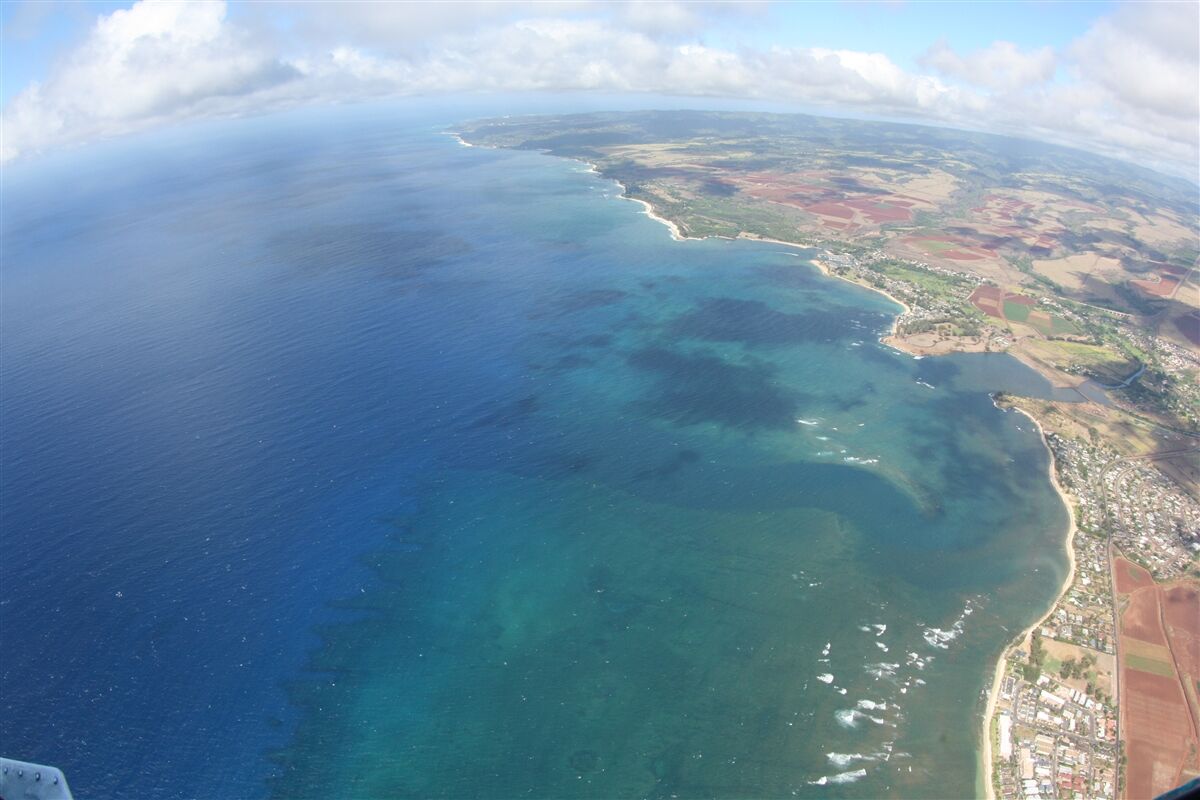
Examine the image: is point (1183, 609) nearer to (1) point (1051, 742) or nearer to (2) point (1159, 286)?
(1) point (1051, 742)

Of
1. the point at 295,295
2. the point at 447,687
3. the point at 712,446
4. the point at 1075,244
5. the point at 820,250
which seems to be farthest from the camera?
the point at 1075,244

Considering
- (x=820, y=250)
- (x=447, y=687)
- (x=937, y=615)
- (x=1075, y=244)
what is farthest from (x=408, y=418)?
(x=1075, y=244)

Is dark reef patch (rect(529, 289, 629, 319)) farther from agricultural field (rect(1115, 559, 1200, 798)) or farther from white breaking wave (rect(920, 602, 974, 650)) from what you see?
agricultural field (rect(1115, 559, 1200, 798))

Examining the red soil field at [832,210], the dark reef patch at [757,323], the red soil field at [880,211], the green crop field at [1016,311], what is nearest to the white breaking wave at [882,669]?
the dark reef patch at [757,323]

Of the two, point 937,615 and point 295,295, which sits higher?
point 295,295

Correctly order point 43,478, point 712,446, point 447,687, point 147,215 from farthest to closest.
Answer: point 147,215
point 712,446
point 43,478
point 447,687

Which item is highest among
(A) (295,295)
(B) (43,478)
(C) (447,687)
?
(A) (295,295)

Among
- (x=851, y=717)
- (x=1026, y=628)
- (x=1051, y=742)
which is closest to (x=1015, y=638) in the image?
(x=1026, y=628)

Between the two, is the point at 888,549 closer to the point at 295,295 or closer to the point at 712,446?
the point at 712,446
